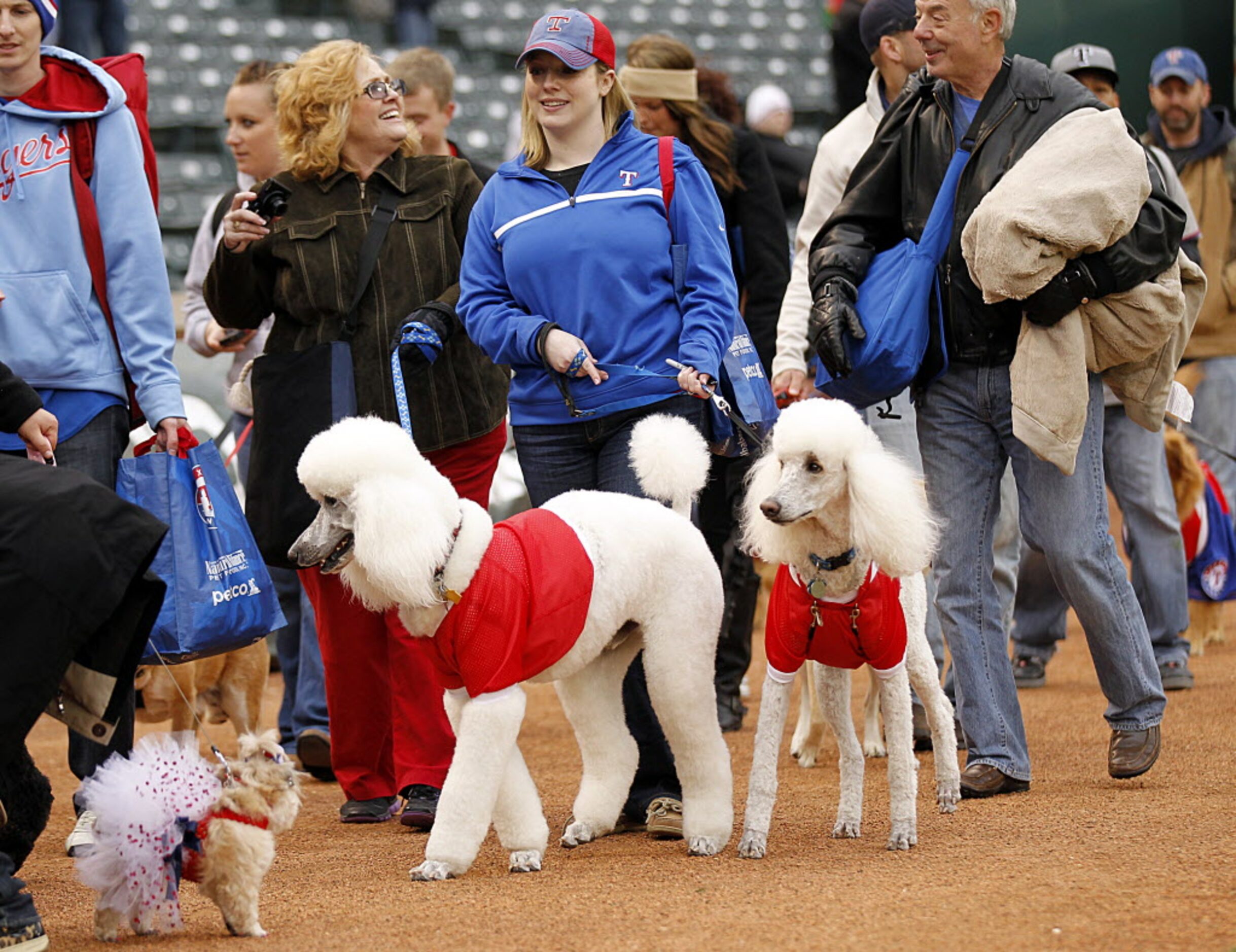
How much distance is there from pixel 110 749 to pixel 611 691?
4.77ft

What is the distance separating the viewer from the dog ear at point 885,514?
4.11 m

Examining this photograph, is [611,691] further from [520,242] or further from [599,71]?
[599,71]

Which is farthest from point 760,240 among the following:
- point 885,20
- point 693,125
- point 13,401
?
point 13,401

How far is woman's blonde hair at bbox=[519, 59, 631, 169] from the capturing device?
4848 millimetres

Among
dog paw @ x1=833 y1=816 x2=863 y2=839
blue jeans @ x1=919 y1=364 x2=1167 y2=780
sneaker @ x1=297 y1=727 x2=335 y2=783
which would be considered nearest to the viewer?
dog paw @ x1=833 y1=816 x2=863 y2=839

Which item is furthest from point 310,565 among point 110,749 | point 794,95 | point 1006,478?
point 794,95

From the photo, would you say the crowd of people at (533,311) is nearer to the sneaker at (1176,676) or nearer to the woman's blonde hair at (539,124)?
the woman's blonde hair at (539,124)

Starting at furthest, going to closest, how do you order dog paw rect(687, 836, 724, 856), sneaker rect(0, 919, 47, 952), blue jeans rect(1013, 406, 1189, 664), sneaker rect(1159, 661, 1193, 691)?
1. sneaker rect(1159, 661, 1193, 691)
2. blue jeans rect(1013, 406, 1189, 664)
3. dog paw rect(687, 836, 724, 856)
4. sneaker rect(0, 919, 47, 952)

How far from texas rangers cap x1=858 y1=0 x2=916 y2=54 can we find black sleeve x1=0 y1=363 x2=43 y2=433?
12.3ft

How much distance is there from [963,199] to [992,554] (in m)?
1.17

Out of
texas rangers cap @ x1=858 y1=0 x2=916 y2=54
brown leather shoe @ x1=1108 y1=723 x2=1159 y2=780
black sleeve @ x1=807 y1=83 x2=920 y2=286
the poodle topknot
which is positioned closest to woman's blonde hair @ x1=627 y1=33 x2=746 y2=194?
texas rangers cap @ x1=858 y1=0 x2=916 y2=54

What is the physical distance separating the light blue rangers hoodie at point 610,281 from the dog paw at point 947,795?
1474 millimetres

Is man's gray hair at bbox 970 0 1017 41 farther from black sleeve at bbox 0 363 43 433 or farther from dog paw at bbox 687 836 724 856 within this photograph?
black sleeve at bbox 0 363 43 433

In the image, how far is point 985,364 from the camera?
501 centimetres
